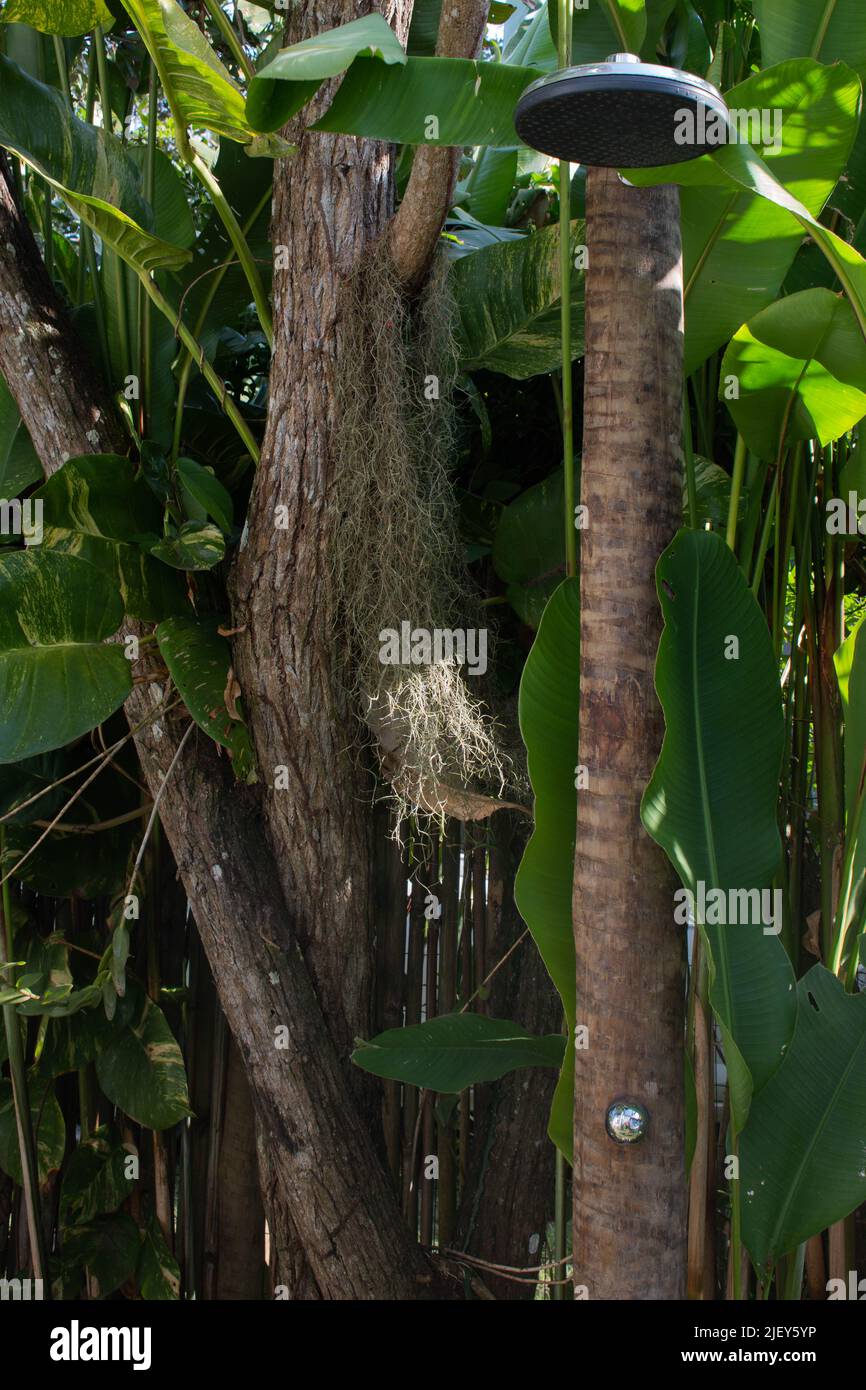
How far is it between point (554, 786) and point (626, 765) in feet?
0.53

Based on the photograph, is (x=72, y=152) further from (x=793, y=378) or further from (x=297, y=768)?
(x=793, y=378)

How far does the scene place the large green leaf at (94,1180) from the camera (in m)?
1.96

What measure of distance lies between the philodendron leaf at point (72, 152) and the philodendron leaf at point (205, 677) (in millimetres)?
500

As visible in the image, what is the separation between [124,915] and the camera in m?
1.57

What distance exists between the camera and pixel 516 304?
1618 mm

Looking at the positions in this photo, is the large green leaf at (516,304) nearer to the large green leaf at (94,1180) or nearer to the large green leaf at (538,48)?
the large green leaf at (538,48)

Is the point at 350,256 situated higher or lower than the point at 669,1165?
higher

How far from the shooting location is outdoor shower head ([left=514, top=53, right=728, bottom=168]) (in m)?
0.90

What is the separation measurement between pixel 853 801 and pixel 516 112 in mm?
887

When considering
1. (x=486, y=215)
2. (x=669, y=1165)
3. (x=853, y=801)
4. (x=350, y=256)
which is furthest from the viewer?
(x=486, y=215)

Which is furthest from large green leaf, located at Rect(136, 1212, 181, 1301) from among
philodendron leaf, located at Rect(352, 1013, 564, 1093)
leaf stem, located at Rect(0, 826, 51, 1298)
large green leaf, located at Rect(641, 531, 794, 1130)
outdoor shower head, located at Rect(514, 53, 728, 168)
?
outdoor shower head, located at Rect(514, 53, 728, 168)

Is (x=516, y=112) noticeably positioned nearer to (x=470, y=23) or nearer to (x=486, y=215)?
(x=470, y=23)
